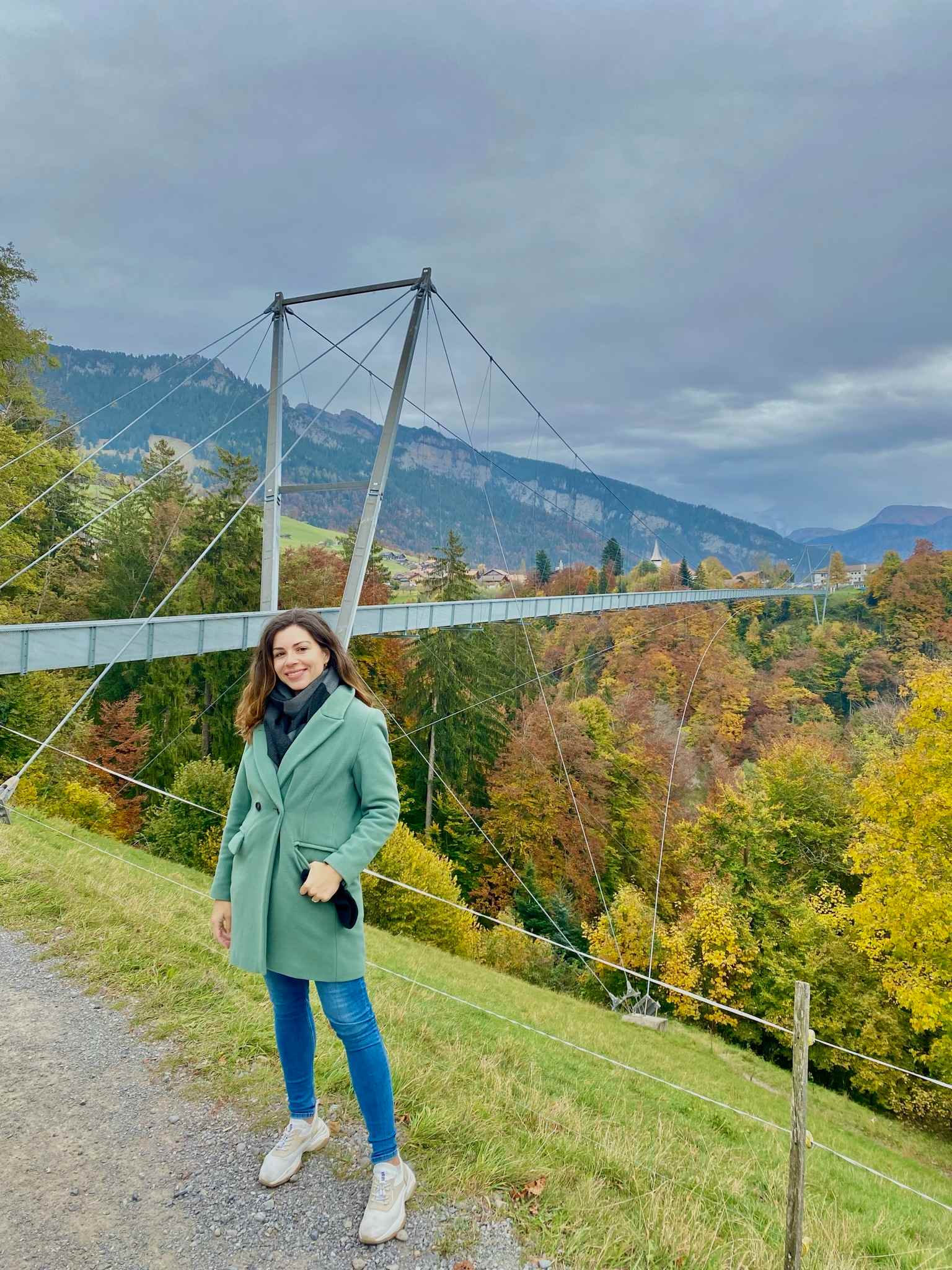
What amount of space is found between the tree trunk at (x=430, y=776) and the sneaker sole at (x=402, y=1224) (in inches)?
992

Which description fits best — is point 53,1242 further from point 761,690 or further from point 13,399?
point 761,690

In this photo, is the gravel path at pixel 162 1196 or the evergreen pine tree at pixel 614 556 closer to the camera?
the gravel path at pixel 162 1196

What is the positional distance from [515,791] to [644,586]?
48.2 m

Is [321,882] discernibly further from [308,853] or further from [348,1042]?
[348,1042]

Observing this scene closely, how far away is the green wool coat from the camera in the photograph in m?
2.22

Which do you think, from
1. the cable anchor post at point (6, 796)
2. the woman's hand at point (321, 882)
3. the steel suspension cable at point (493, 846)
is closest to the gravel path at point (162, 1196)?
the woman's hand at point (321, 882)

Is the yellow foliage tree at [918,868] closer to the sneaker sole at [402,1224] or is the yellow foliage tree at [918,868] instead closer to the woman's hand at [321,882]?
the sneaker sole at [402,1224]

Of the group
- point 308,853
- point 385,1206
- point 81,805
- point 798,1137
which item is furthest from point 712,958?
point 308,853

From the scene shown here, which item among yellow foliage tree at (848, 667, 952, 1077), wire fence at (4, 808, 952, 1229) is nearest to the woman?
wire fence at (4, 808, 952, 1229)

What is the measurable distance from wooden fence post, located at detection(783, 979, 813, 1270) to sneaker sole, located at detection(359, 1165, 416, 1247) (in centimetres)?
122

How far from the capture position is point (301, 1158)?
2633 millimetres

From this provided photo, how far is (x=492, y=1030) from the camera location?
6168 mm

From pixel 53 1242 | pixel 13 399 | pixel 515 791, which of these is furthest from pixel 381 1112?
pixel 515 791

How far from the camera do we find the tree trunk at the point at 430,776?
2814cm
